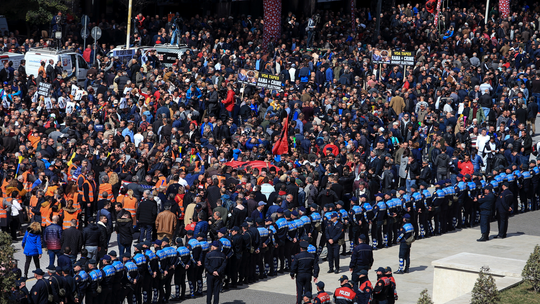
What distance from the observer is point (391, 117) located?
86.1 ft

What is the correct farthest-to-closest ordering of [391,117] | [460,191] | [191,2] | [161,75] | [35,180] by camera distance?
[191,2] → [161,75] → [391,117] → [460,191] → [35,180]

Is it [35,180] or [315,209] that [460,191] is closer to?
[315,209]

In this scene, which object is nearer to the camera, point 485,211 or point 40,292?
point 40,292

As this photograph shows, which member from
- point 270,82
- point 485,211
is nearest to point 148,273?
point 485,211

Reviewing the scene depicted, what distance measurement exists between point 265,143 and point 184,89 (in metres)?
4.86

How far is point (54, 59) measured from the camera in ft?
99.0

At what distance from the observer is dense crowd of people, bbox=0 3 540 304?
16641mm

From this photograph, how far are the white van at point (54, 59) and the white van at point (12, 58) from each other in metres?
0.45

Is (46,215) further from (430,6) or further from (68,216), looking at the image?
(430,6)

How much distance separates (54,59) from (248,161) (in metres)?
11.4

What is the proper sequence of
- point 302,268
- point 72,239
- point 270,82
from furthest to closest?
point 270,82, point 72,239, point 302,268

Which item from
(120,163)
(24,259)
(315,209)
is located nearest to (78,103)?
(120,163)

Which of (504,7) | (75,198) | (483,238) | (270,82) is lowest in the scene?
(483,238)

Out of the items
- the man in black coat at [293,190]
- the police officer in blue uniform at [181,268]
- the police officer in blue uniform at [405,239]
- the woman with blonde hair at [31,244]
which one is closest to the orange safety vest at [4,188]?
the woman with blonde hair at [31,244]
